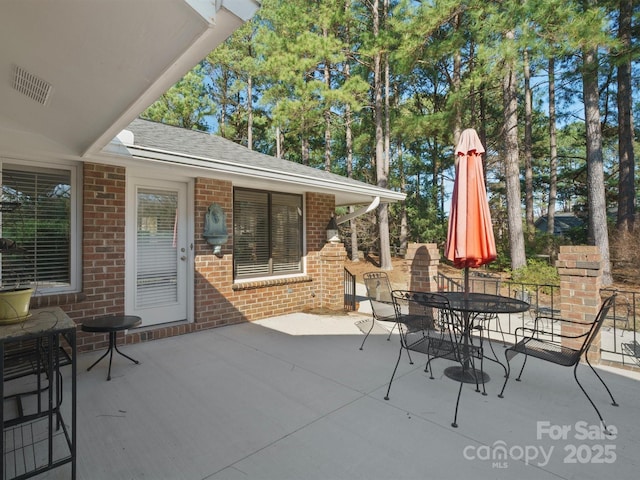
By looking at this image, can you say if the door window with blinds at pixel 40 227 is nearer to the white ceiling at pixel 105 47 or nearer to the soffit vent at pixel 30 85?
the white ceiling at pixel 105 47

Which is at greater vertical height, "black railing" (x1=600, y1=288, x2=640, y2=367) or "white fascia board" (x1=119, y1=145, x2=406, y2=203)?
"white fascia board" (x1=119, y1=145, x2=406, y2=203)

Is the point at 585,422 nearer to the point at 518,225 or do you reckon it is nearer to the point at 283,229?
the point at 283,229

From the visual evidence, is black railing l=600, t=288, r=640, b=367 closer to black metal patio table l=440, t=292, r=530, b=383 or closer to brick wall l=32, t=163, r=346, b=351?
black metal patio table l=440, t=292, r=530, b=383

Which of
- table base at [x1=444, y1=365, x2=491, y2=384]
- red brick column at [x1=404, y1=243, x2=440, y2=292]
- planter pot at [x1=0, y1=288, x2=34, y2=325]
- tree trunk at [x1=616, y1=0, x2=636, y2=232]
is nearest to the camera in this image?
planter pot at [x1=0, y1=288, x2=34, y2=325]

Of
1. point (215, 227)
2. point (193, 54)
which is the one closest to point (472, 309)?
point (193, 54)

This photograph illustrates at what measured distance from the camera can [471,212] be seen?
11.6ft

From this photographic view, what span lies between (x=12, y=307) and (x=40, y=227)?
245 cm

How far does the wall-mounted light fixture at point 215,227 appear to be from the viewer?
17.6 feet

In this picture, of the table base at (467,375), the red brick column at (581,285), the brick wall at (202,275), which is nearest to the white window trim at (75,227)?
the brick wall at (202,275)

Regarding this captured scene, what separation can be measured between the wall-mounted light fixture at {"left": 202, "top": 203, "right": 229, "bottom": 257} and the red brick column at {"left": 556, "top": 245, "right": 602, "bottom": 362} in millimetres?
4689

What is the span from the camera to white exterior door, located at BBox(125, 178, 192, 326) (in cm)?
487

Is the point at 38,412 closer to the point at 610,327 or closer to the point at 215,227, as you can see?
the point at 215,227

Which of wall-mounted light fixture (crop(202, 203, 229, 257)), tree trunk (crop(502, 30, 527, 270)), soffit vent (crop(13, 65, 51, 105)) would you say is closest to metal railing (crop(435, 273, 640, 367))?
tree trunk (crop(502, 30, 527, 270))

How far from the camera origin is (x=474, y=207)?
139 inches
